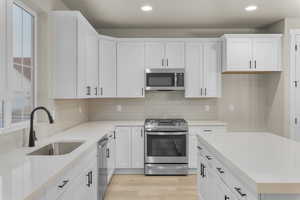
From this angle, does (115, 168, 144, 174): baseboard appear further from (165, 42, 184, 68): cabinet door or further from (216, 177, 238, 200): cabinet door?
(216, 177, 238, 200): cabinet door

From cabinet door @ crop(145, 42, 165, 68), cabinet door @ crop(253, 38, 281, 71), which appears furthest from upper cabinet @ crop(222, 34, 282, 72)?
cabinet door @ crop(145, 42, 165, 68)

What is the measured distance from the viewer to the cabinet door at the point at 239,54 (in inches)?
184

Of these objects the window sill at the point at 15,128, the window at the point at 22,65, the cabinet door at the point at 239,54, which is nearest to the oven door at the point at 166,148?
the cabinet door at the point at 239,54

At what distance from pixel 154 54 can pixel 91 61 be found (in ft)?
4.28

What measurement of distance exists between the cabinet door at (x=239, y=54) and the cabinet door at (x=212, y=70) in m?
0.25

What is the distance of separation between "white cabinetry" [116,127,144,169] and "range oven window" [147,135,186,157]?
17cm

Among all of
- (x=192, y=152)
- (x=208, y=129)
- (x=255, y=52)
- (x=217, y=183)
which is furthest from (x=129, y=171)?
(x=255, y=52)

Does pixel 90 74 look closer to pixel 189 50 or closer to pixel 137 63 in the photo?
pixel 137 63

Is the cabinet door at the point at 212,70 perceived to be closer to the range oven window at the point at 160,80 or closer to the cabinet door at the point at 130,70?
the range oven window at the point at 160,80

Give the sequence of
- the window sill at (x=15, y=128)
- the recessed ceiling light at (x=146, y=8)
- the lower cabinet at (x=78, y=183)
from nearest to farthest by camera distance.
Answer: the lower cabinet at (x=78, y=183) → the window sill at (x=15, y=128) → the recessed ceiling light at (x=146, y=8)

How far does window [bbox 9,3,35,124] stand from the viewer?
8.79 feet

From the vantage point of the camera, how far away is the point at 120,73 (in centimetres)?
491

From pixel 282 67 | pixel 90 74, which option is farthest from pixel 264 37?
pixel 90 74

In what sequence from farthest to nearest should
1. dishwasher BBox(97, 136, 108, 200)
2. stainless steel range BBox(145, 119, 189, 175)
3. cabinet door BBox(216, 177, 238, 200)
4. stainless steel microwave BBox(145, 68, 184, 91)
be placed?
stainless steel microwave BBox(145, 68, 184, 91) → stainless steel range BBox(145, 119, 189, 175) → dishwasher BBox(97, 136, 108, 200) → cabinet door BBox(216, 177, 238, 200)
